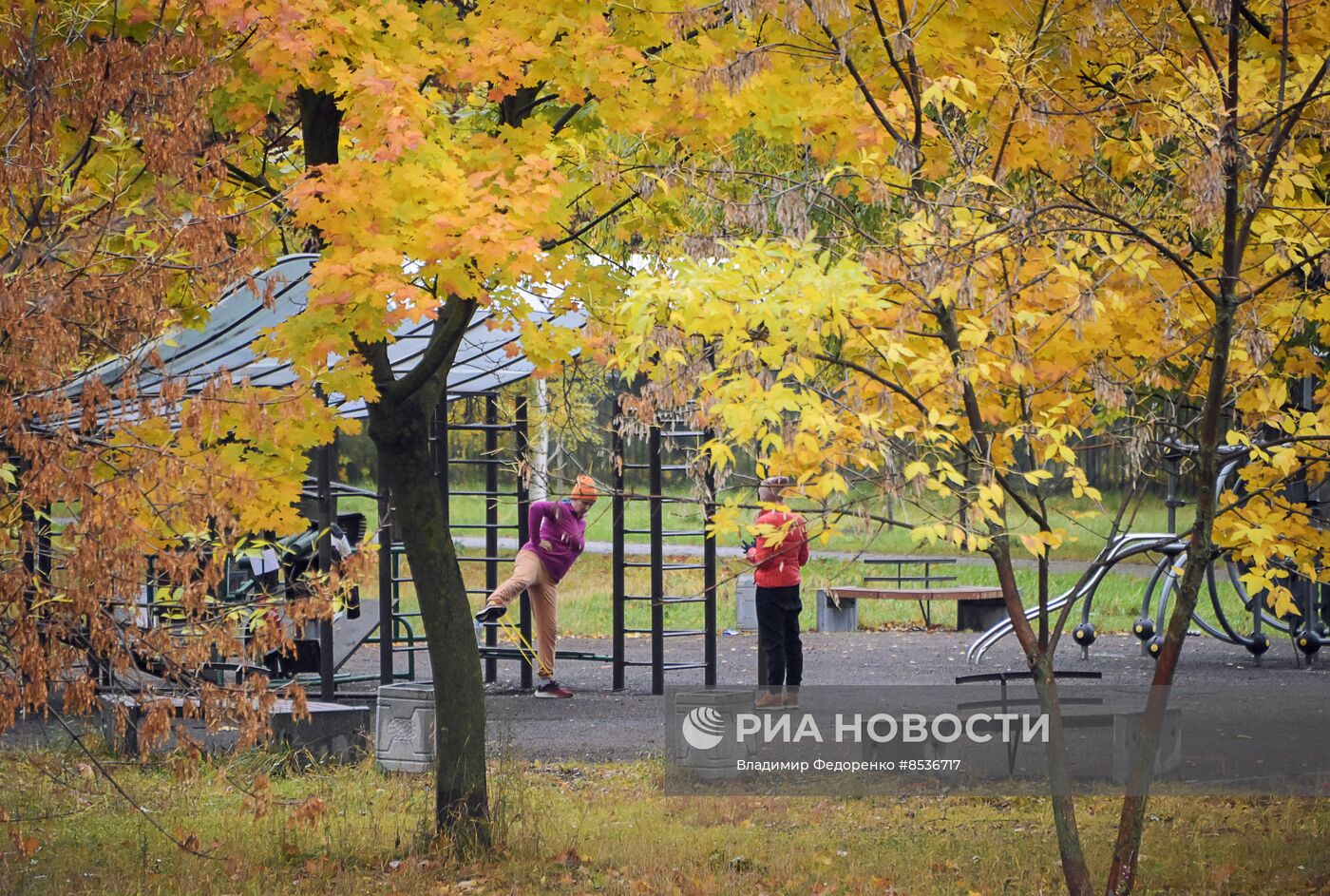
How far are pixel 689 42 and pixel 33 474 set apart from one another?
11.7ft

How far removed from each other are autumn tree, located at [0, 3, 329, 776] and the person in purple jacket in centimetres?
640

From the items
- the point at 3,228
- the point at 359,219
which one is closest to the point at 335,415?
the point at 359,219

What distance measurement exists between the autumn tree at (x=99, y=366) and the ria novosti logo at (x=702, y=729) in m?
3.78

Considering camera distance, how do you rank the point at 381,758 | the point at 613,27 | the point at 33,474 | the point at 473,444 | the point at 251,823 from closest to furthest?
the point at 33,474
the point at 613,27
the point at 251,823
the point at 381,758
the point at 473,444

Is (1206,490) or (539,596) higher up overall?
(1206,490)

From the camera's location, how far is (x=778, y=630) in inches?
432

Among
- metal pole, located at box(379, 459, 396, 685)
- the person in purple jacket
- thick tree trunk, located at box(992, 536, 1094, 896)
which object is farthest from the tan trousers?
thick tree trunk, located at box(992, 536, 1094, 896)

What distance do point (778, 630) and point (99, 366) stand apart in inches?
245

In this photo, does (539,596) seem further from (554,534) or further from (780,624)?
(780,624)

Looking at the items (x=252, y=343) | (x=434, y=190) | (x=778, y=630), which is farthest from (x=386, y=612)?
(x=434, y=190)

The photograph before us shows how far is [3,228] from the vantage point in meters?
5.83

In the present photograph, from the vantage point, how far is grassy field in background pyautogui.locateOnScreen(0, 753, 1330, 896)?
22.1 feet

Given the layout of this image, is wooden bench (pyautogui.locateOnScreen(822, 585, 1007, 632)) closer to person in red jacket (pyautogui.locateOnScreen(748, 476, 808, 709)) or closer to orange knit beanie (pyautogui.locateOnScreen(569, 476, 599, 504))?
person in red jacket (pyautogui.locateOnScreen(748, 476, 808, 709))

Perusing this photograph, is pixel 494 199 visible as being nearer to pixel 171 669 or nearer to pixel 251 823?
pixel 171 669
